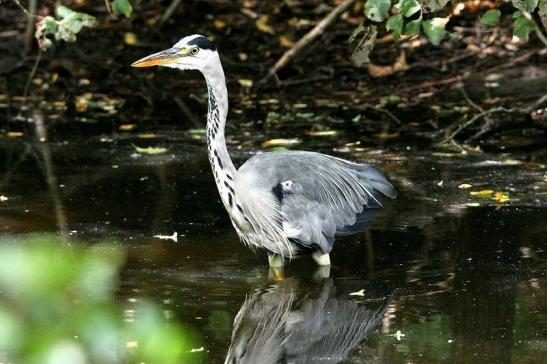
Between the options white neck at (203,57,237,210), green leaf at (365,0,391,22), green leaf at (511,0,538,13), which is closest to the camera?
green leaf at (511,0,538,13)

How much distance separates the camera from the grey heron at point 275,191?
273 inches

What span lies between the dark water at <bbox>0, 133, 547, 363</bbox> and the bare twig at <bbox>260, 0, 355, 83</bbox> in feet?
8.22

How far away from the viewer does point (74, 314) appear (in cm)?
626

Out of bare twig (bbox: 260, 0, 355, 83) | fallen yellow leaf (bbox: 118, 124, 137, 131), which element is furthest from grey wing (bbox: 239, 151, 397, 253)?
bare twig (bbox: 260, 0, 355, 83)

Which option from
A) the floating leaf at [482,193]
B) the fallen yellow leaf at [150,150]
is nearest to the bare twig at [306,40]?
the fallen yellow leaf at [150,150]

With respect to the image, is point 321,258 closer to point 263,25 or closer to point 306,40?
point 306,40

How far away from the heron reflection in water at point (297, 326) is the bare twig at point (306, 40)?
6.03m

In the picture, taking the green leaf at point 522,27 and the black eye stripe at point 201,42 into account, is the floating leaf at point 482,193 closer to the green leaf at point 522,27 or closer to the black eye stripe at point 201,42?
the green leaf at point 522,27

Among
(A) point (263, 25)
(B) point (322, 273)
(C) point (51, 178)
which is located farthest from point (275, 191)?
(A) point (263, 25)

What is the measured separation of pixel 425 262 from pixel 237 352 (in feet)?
6.16

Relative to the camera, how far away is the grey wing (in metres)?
7.09

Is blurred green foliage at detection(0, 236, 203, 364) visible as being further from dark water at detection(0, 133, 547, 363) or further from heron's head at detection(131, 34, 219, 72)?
heron's head at detection(131, 34, 219, 72)

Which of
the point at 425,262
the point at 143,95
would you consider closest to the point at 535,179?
the point at 425,262

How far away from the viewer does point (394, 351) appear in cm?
551
